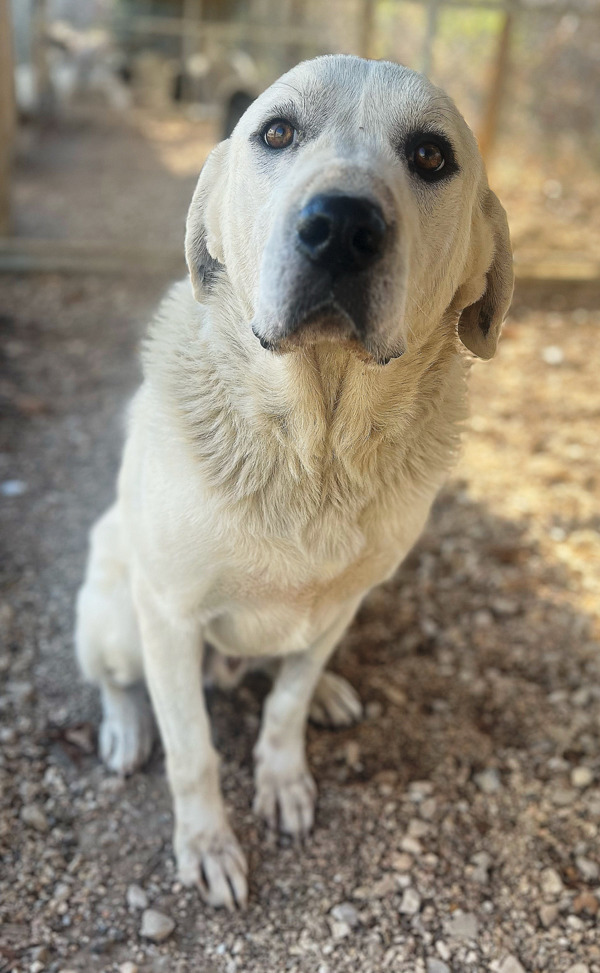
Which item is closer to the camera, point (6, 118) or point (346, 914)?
point (346, 914)

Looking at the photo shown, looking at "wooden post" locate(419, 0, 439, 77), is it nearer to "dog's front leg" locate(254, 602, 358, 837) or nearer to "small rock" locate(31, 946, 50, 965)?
"dog's front leg" locate(254, 602, 358, 837)

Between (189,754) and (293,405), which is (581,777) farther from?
(293,405)

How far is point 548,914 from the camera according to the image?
214 cm

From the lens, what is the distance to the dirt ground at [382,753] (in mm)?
2061

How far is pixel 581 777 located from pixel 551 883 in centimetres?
42

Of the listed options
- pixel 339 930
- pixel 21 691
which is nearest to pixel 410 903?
pixel 339 930

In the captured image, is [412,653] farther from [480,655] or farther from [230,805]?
[230,805]

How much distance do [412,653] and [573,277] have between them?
3764 mm

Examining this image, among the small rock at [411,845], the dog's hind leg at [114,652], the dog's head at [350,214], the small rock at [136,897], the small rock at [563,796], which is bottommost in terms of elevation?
the small rock at [563,796]

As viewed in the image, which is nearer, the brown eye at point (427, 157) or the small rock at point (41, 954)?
the brown eye at point (427, 157)

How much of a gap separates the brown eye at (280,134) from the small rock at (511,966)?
2.02 meters

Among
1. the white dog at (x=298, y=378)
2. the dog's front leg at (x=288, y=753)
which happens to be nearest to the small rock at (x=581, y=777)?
the dog's front leg at (x=288, y=753)

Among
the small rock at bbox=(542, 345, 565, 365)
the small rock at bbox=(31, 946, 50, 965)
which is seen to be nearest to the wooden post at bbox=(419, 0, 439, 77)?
the small rock at bbox=(542, 345, 565, 365)

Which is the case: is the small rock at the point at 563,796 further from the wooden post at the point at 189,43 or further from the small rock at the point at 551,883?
the wooden post at the point at 189,43
